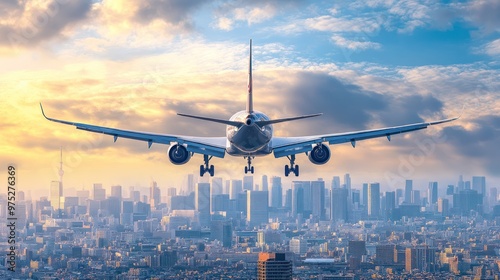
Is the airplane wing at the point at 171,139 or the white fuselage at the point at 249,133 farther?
the airplane wing at the point at 171,139

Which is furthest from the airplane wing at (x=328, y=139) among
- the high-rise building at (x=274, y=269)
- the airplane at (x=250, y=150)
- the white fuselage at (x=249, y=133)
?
the high-rise building at (x=274, y=269)

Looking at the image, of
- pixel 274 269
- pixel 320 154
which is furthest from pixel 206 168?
pixel 274 269

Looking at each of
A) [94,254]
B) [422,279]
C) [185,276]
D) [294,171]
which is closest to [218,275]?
[185,276]

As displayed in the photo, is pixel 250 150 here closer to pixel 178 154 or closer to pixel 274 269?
pixel 178 154

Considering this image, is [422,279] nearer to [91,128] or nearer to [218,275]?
[218,275]

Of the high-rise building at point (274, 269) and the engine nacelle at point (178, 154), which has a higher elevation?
the engine nacelle at point (178, 154)

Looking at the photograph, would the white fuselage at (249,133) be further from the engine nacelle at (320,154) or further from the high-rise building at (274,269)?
the high-rise building at (274,269)

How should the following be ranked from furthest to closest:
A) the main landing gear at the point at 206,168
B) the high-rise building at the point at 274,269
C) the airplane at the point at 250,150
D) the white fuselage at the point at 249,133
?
1. the high-rise building at the point at 274,269
2. the main landing gear at the point at 206,168
3. the airplane at the point at 250,150
4. the white fuselage at the point at 249,133
